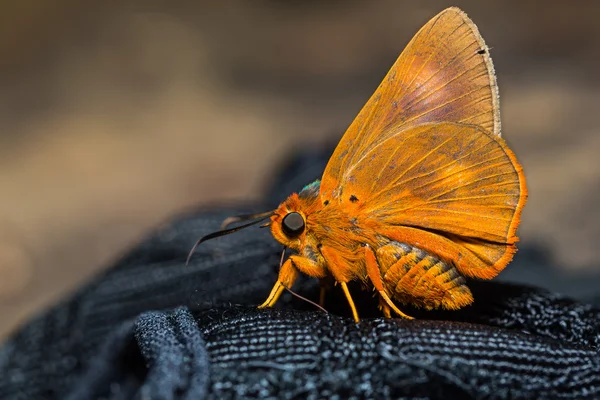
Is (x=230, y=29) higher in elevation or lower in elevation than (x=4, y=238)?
higher

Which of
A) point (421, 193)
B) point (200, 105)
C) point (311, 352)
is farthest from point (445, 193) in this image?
point (200, 105)

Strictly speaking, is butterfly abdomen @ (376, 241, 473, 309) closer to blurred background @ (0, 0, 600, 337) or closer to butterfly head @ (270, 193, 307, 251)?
butterfly head @ (270, 193, 307, 251)

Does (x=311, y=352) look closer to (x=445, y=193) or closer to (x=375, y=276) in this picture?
(x=375, y=276)

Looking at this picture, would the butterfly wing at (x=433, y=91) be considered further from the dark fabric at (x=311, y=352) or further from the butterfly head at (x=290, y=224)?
the dark fabric at (x=311, y=352)

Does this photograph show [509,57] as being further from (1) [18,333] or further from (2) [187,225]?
(1) [18,333]

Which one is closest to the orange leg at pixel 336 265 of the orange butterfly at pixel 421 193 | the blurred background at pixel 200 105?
the orange butterfly at pixel 421 193

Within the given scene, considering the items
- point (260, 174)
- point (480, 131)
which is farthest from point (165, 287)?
point (260, 174)

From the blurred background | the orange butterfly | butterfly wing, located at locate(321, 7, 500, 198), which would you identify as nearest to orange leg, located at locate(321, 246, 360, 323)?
the orange butterfly
